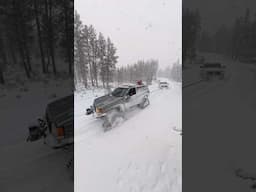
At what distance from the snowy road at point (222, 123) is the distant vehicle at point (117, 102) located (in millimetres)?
321

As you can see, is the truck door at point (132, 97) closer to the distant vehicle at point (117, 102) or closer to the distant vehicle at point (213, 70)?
the distant vehicle at point (117, 102)

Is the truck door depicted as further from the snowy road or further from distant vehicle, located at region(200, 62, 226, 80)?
distant vehicle, located at region(200, 62, 226, 80)

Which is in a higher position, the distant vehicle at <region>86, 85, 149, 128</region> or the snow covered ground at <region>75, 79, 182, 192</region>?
the distant vehicle at <region>86, 85, 149, 128</region>

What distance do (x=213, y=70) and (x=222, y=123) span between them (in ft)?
1.26

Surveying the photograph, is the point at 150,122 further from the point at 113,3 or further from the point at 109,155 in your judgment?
the point at 113,3

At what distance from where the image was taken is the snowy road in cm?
98

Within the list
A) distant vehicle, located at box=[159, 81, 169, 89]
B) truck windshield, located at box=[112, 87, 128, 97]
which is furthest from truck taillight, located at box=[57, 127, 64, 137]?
distant vehicle, located at box=[159, 81, 169, 89]

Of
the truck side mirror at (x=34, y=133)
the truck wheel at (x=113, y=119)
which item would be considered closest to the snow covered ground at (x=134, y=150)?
the truck wheel at (x=113, y=119)

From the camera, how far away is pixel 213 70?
974mm

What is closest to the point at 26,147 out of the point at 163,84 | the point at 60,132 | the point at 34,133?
the point at 34,133

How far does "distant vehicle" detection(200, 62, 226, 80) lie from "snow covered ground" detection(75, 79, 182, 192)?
0.19 meters

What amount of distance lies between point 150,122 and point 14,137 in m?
1.01

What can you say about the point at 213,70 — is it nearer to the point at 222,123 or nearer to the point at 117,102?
the point at 222,123

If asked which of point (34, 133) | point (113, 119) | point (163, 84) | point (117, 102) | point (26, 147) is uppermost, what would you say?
point (163, 84)
